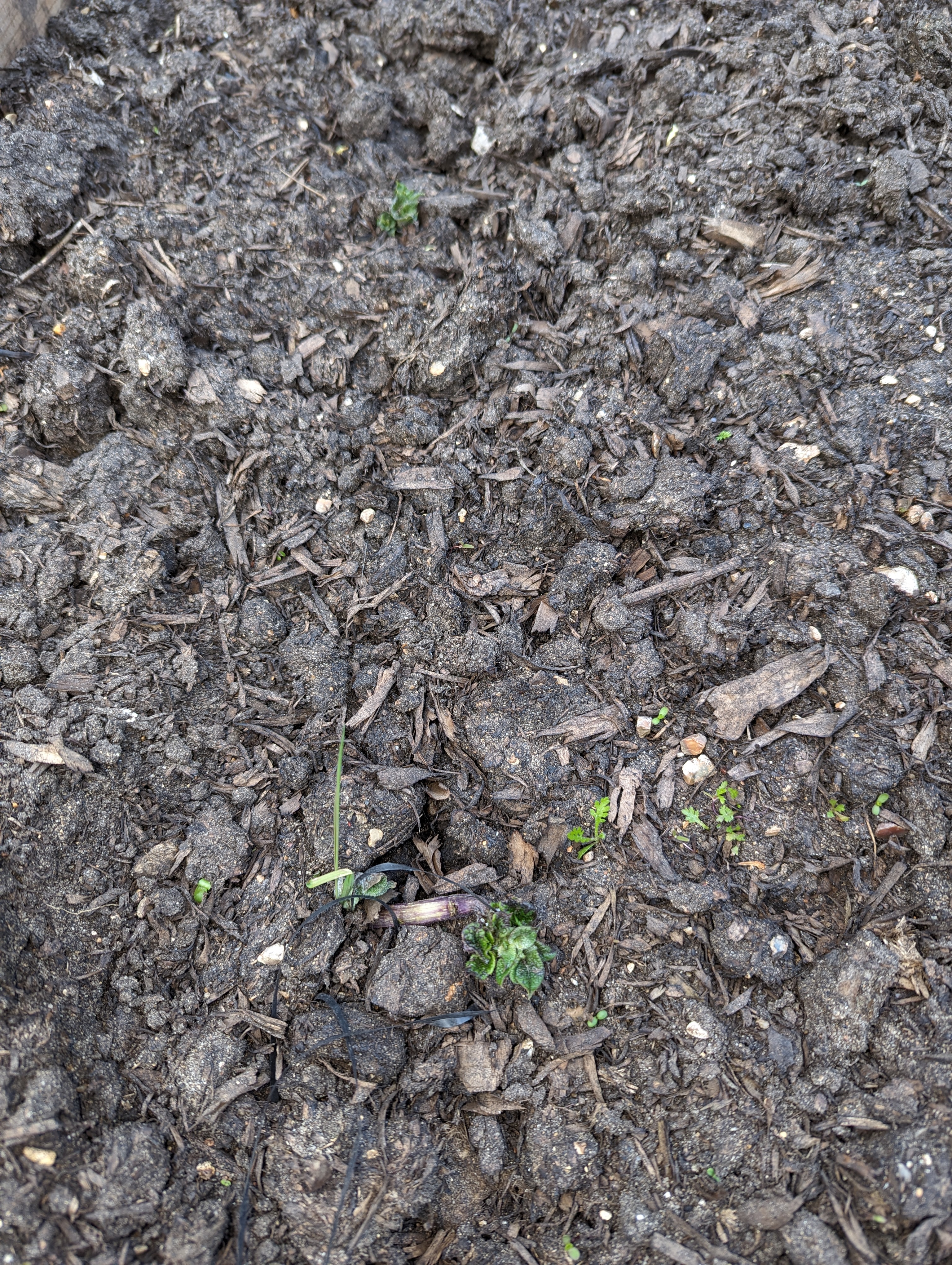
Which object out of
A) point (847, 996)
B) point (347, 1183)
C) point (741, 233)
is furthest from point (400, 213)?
point (347, 1183)

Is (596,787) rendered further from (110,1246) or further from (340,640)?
(110,1246)

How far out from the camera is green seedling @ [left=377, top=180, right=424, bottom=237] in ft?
10.3

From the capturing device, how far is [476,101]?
3357 millimetres

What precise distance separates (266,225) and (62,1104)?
336 cm

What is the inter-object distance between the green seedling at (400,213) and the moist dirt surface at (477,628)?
0.26ft

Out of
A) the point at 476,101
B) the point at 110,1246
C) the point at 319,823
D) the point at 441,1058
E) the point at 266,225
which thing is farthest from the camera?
the point at 476,101

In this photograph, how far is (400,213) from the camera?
3139 mm

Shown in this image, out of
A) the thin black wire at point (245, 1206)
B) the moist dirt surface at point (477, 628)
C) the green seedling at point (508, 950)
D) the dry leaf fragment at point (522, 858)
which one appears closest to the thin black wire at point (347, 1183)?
the moist dirt surface at point (477, 628)

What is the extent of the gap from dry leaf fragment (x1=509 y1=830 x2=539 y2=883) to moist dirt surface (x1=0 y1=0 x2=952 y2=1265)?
20 mm

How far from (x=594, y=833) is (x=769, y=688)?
817mm

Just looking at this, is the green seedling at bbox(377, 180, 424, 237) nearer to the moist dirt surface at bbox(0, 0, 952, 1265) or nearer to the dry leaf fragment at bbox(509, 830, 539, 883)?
the moist dirt surface at bbox(0, 0, 952, 1265)

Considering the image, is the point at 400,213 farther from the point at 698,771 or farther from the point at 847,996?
the point at 847,996

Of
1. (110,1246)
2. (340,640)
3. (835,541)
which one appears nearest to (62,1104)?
(110,1246)

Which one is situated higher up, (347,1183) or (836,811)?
(347,1183)
